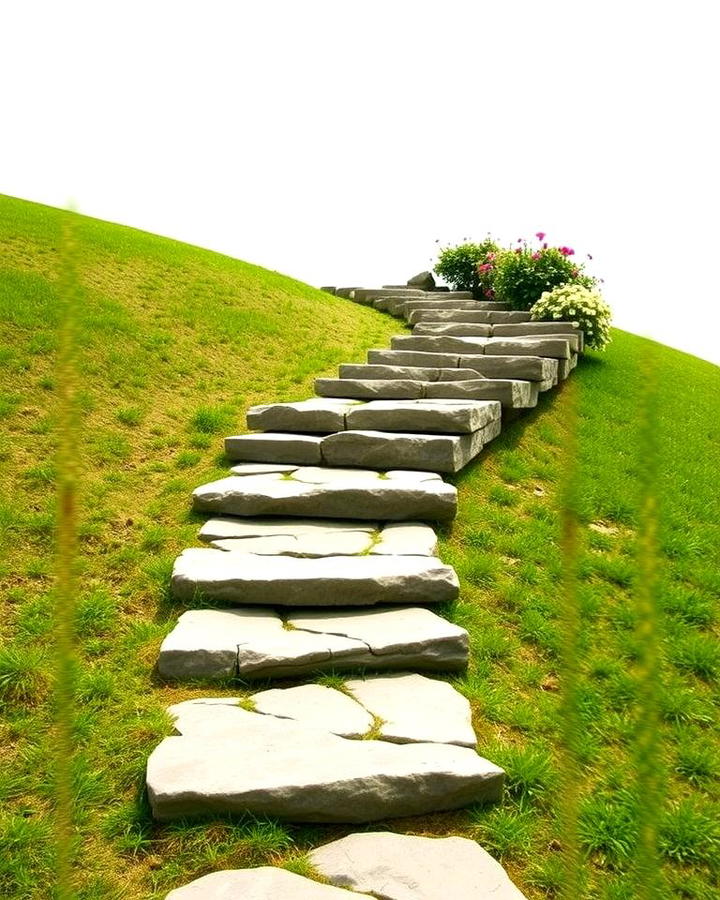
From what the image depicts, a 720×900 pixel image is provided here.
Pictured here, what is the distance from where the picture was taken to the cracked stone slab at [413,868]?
2.62 meters

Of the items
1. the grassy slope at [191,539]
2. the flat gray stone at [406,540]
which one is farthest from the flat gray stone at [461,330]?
the flat gray stone at [406,540]

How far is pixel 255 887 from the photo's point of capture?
2.58 metres

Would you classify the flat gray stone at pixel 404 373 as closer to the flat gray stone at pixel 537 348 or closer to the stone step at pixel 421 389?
the stone step at pixel 421 389

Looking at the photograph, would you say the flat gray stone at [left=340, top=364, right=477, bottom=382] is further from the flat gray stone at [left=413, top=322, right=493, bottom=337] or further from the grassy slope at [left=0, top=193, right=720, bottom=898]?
the flat gray stone at [left=413, top=322, right=493, bottom=337]

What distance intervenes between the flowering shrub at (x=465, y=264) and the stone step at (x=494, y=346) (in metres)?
6.10

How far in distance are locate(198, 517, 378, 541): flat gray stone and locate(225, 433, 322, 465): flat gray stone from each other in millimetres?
959

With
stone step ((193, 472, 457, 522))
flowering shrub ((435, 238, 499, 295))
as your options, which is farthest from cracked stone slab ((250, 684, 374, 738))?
flowering shrub ((435, 238, 499, 295))

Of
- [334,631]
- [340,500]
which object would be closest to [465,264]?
[340,500]

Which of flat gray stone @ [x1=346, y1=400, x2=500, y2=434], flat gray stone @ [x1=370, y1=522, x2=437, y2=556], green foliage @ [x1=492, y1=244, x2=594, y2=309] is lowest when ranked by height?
flat gray stone @ [x1=370, y1=522, x2=437, y2=556]

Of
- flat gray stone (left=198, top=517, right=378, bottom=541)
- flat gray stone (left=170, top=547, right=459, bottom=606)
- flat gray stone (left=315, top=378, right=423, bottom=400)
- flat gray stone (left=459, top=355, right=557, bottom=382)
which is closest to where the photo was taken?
flat gray stone (left=170, top=547, right=459, bottom=606)

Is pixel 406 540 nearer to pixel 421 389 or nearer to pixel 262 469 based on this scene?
pixel 262 469

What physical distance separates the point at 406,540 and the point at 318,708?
1626 millimetres

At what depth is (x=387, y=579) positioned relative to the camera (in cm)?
432

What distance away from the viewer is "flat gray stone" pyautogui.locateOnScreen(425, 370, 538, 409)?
7.44 meters
